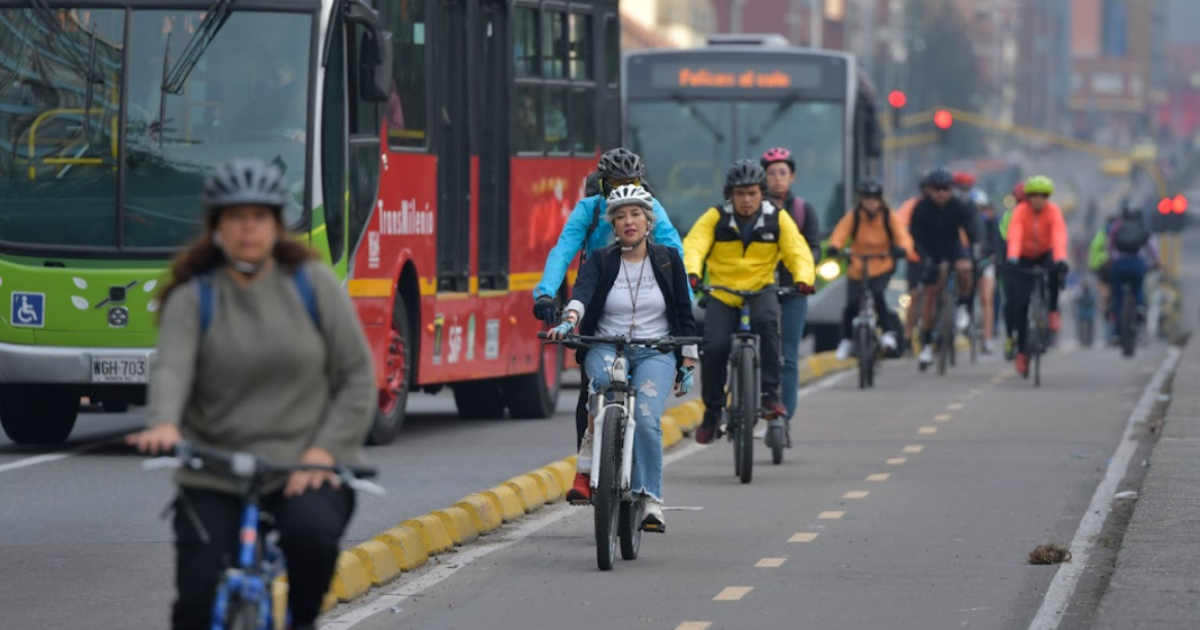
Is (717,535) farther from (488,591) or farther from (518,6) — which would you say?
(518,6)

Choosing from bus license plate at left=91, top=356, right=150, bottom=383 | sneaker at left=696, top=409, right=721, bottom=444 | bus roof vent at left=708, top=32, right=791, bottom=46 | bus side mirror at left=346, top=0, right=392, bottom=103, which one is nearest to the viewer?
sneaker at left=696, top=409, right=721, bottom=444

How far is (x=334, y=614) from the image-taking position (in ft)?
29.6

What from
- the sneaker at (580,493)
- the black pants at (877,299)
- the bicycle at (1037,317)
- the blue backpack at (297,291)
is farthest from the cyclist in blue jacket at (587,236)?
the bicycle at (1037,317)

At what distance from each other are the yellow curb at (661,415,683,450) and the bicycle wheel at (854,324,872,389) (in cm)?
498

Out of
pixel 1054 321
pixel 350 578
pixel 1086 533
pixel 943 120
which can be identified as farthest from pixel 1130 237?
pixel 350 578

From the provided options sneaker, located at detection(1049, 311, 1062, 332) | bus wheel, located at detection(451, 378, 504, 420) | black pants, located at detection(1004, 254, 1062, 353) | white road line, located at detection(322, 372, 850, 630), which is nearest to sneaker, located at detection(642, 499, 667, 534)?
white road line, located at detection(322, 372, 850, 630)

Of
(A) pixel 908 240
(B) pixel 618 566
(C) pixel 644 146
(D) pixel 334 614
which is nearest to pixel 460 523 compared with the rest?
(B) pixel 618 566

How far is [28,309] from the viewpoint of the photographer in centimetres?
1499

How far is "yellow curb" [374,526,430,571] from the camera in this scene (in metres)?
10.1

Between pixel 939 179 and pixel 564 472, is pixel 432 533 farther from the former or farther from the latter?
pixel 939 179

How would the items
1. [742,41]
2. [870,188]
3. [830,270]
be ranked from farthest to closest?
1. [742,41]
2. [870,188]
3. [830,270]

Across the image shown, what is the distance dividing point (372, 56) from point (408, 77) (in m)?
1.49

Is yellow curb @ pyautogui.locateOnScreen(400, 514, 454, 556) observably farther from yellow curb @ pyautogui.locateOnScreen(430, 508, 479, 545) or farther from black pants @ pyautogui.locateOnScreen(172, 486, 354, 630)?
black pants @ pyautogui.locateOnScreen(172, 486, 354, 630)

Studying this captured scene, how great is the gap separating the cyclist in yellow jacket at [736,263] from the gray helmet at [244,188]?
7.63 metres
